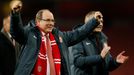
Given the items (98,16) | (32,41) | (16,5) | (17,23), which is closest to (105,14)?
(98,16)

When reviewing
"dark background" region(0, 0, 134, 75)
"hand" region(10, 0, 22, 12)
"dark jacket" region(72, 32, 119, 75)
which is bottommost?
"dark background" region(0, 0, 134, 75)

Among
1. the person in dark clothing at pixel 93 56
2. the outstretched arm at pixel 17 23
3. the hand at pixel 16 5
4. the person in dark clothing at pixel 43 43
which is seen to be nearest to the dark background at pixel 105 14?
the person in dark clothing at pixel 93 56

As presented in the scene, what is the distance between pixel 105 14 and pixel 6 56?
8.54 m

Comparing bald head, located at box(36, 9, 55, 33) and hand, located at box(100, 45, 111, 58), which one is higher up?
bald head, located at box(36, 9, 55, 33)

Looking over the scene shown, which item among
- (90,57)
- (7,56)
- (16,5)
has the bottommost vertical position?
(90,57)

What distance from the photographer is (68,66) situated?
6.11 m

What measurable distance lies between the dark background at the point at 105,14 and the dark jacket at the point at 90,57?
19.8 ft

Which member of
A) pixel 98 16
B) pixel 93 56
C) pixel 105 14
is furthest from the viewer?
pixel 105 14

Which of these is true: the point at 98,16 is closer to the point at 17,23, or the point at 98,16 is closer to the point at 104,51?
the point at 104,51

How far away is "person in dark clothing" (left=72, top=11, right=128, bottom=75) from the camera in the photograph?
6.36 metres

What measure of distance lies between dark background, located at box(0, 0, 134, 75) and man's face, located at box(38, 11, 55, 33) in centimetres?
661

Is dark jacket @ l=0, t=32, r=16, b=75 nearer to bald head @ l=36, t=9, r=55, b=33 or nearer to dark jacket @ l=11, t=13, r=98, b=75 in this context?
dark jacket @ l=11, t=13, r=98, b=75

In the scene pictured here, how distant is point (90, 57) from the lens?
20.8 feet

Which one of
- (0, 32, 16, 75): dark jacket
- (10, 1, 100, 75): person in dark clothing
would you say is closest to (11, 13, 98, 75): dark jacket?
(10, 1, 100, 75): person in dark clothing
